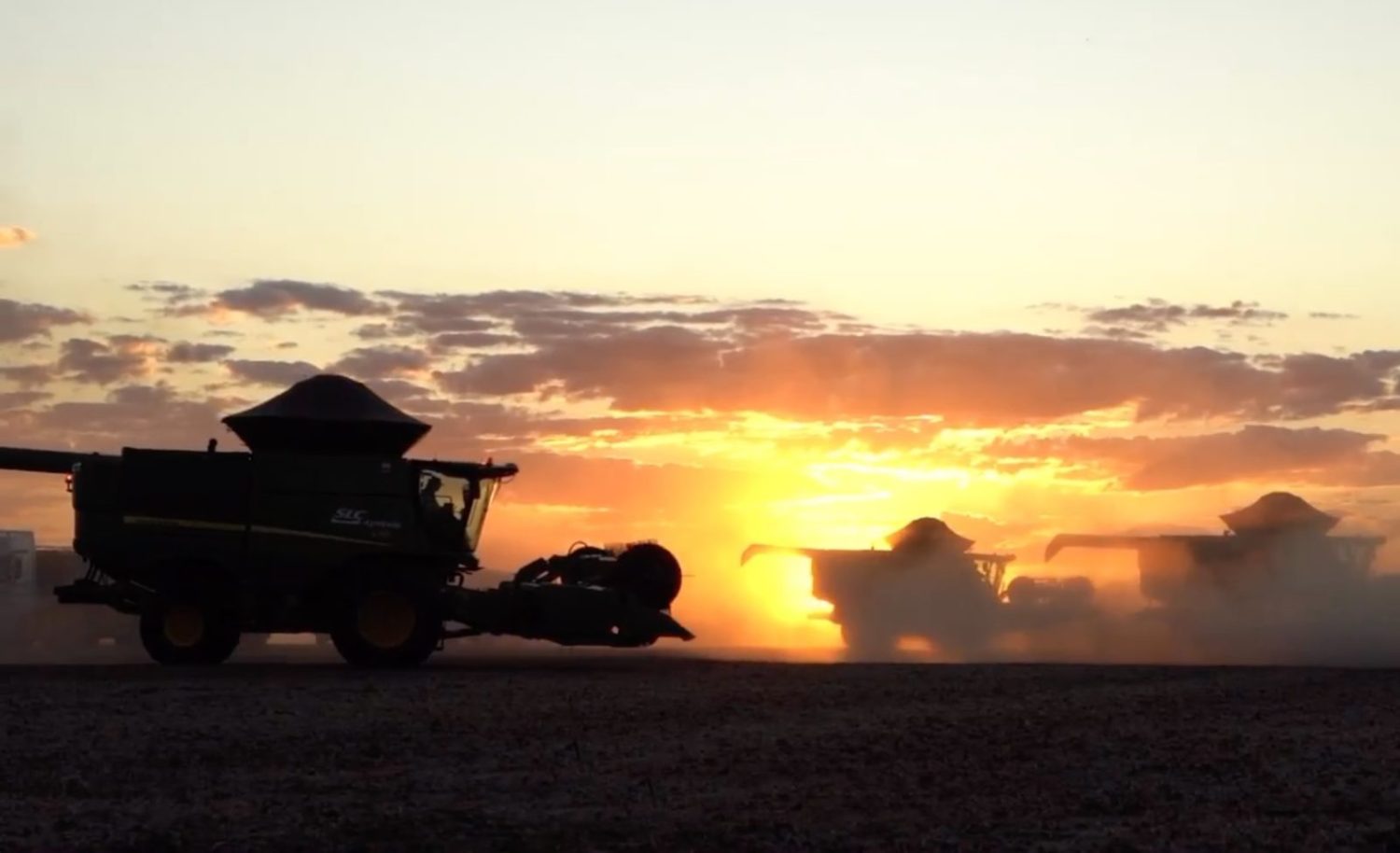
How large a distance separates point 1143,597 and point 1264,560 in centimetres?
446

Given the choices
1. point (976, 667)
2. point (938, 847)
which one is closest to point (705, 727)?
point (938, 847)

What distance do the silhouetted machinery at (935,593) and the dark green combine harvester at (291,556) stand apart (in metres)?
32.1

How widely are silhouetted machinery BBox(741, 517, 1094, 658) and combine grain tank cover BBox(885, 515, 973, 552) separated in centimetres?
3

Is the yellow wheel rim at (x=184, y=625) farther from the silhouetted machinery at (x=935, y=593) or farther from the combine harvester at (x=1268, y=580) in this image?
the silhouetted machinery at (x=935, y=593)

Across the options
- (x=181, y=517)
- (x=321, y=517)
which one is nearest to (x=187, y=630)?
(x=181, y=517)

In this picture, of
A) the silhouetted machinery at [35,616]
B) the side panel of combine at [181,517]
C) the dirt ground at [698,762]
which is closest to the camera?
the dirt ground at [698,762]

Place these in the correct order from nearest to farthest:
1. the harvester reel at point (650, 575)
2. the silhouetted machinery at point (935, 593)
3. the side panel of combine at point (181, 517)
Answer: the side panel of combine at point (181, 517), the harvester reel at point (650, 575), the silhouetted machinery at point (935, 593)

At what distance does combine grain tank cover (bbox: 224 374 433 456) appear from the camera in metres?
30.7

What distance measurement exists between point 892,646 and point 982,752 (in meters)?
43.9

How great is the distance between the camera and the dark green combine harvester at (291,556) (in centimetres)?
2967

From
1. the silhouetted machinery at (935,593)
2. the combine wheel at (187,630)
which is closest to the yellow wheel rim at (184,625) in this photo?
the combine wheel at (187,630)

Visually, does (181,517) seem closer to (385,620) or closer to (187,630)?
(187,630)

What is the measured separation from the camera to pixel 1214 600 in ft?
186

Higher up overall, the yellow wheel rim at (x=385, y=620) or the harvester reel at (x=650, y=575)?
the harvester reel at (x=650, y=575)
